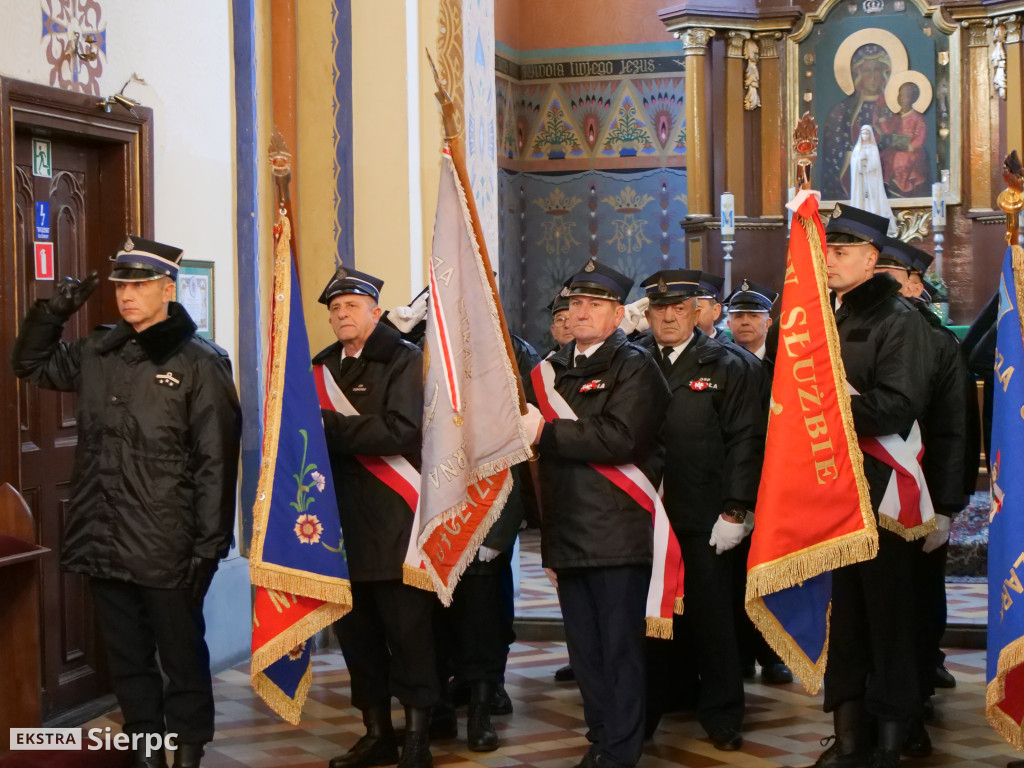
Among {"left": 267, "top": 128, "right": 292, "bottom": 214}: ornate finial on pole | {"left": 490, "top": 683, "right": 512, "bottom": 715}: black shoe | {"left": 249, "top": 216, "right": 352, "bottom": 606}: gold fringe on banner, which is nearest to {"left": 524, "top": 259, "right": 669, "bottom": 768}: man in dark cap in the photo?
{"left": 249, "top": 216, "right": 352, "bottom": 606}: gold fringe on banner

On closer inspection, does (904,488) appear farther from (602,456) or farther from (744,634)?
(744,634)

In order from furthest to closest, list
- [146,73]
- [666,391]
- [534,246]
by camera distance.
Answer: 1. [534,246]
2. [146,73]
3. [666,391]

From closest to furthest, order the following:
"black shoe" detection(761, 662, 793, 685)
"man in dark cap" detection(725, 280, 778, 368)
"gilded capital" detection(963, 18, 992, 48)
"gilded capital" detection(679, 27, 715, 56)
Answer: "black shoe" detection(761, 662, 793, 685)
"man in dark cap" detection(725, 280, 778, 368)
"gilded capital" detection(963, 18, 992, 48)
"gilded capital" detection(679, 27, 715, 56)

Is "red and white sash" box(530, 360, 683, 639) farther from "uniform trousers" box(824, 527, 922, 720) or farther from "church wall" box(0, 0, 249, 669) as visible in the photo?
"church wall" box(0, 0, 249, 669)

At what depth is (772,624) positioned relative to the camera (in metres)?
4.24

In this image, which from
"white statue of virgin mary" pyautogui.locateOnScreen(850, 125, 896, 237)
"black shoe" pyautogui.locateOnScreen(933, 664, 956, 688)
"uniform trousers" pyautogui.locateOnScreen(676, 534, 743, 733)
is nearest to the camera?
"uniform trousers" pyautogui.locateOnScreen(676, 534, 743, 733)

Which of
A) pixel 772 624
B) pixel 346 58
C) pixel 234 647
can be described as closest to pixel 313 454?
pixel 772 624

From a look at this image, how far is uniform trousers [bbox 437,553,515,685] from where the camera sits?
507 cm

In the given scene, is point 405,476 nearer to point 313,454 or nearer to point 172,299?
point 313,454

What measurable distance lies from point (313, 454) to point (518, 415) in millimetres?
718

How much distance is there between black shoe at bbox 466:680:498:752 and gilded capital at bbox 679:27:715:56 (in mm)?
8597

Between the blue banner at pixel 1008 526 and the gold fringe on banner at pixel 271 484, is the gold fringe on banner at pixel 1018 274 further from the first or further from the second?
the gold fringe on banner at pixel 271 484

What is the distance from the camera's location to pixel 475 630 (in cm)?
511

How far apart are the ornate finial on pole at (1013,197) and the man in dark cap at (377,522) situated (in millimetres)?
1962
